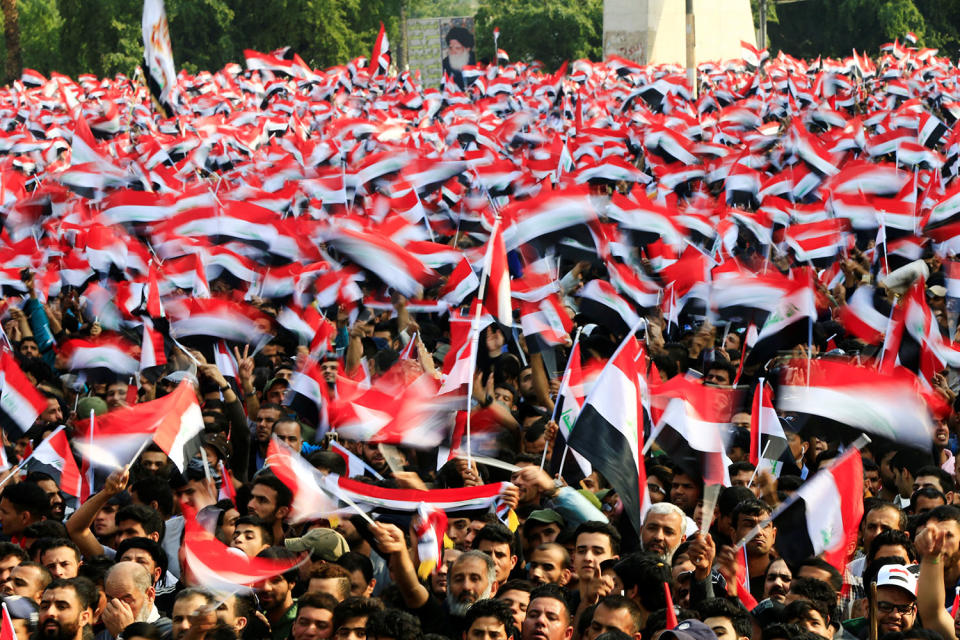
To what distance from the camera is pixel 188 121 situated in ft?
83.8

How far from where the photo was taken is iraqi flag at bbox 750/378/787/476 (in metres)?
7.67

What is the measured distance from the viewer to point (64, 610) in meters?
5.96

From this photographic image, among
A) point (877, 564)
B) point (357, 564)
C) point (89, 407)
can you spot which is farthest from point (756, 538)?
point (89, 407)

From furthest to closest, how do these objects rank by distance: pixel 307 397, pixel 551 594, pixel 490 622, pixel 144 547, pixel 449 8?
pixel 449 8 → pixel 307 397 → pixel 144 547 → pixel 551 594 → pixel 490 622

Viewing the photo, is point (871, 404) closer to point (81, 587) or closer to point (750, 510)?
point (750, 510)

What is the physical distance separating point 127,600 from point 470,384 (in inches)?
90.1

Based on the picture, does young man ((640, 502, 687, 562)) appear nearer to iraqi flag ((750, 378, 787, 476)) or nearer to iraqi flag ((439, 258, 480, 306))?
iraqi flag ((750, 378, 787, 476))

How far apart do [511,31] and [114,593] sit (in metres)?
52.7

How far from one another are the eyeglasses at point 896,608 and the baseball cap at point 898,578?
0.05 metres

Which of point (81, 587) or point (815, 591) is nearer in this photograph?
point (815, 591)

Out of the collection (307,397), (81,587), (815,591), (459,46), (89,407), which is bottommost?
(459,46)

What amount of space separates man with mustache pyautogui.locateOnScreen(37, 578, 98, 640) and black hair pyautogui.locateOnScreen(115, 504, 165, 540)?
104 cm

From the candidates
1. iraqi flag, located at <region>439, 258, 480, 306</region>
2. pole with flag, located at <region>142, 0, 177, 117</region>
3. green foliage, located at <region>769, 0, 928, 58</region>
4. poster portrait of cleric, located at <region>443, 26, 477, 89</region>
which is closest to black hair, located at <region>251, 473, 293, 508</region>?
iraqi flag, located at <region>439, 258, 480, 306</region>

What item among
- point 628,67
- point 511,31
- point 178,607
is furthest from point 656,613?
point 511,31
